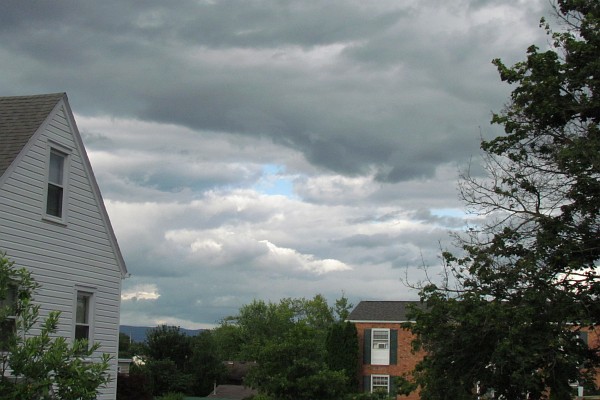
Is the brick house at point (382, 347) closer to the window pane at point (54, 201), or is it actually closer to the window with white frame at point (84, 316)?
the window with white frame at point (84, 316)

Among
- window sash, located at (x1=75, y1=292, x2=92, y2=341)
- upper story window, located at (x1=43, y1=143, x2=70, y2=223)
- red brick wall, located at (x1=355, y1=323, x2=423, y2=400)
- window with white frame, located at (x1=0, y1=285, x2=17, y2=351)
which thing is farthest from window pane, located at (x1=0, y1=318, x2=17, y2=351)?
red brick wall, located at (x1=355, y1=323, x2=423, y2=400)

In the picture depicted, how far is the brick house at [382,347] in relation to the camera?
51.6m

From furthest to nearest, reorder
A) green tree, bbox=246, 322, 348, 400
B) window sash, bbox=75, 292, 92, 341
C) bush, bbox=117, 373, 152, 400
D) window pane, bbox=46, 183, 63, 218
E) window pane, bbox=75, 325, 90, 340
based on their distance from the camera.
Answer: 1. bush, bbox=117, 373, 152, 400
2. green tree, bbox=246, 322, 348, 400
3. window sash, bbox=75, 292, 92, 341
4. window pane, bbox=75, 325, 90, 340
5. window pane, bbox=46, 183, 63, 218

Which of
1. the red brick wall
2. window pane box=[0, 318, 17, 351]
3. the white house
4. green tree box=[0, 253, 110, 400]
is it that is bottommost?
the red brick wall

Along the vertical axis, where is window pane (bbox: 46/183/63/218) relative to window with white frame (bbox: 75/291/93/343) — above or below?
above

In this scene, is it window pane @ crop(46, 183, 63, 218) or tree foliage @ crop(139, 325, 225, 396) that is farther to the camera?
tree foliage @ crop(139, 325, 225, 396)

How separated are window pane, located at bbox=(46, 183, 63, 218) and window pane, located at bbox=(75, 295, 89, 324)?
2485 mm

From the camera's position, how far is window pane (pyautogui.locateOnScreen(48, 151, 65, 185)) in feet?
65.9

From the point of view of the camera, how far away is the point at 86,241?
21.1 metres

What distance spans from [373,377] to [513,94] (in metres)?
33.2

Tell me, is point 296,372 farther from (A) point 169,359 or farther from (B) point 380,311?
(B) point 380,311

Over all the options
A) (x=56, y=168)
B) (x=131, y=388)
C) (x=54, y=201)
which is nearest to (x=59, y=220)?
(x=54, y=201)

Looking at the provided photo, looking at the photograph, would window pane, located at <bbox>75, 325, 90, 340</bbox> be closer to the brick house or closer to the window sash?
the window sash

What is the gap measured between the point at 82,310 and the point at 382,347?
3365 cm
